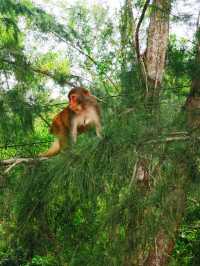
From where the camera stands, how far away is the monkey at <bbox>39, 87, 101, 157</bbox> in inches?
189

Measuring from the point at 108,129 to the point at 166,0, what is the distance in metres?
2.17

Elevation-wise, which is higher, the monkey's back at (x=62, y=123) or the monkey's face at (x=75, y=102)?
the monkey's face at (x=75, y=102)

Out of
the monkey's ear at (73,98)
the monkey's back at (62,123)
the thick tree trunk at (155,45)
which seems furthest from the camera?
the thick tree trunk at (155,45)

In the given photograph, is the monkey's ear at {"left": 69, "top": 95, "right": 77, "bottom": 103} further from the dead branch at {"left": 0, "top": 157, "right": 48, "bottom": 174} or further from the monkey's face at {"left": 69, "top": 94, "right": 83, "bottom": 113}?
the dead branch at {"left": 0, "top": 157, "right": 48, "bottom": 174}

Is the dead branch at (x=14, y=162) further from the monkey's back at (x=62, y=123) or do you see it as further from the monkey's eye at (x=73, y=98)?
the monkey's back at (x=62, y=123)

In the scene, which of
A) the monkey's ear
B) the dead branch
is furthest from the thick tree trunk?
the dead branch

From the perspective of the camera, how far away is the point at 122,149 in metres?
2.54

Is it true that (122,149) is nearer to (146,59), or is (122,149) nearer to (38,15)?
(38,15)

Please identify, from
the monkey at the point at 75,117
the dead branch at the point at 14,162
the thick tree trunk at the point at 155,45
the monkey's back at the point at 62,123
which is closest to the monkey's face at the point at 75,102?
the monkey at the point at 75,117

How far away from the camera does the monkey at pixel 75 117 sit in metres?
4.81

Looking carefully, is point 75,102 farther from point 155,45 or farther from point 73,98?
point 155,45

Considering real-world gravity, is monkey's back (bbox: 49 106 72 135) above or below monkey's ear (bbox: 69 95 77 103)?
below

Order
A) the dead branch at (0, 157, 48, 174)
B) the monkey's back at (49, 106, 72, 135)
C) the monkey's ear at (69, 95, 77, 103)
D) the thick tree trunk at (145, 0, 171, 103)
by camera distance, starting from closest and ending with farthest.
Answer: the dead branch at (0, 157, 48, 174), the monkey's ear at (69, 95, 77, 103), the monkey's back at (49, 106, 72, 135), the thick tree trunk at (145, 0, 171, 103)

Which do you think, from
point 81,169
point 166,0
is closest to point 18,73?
point 166,0
